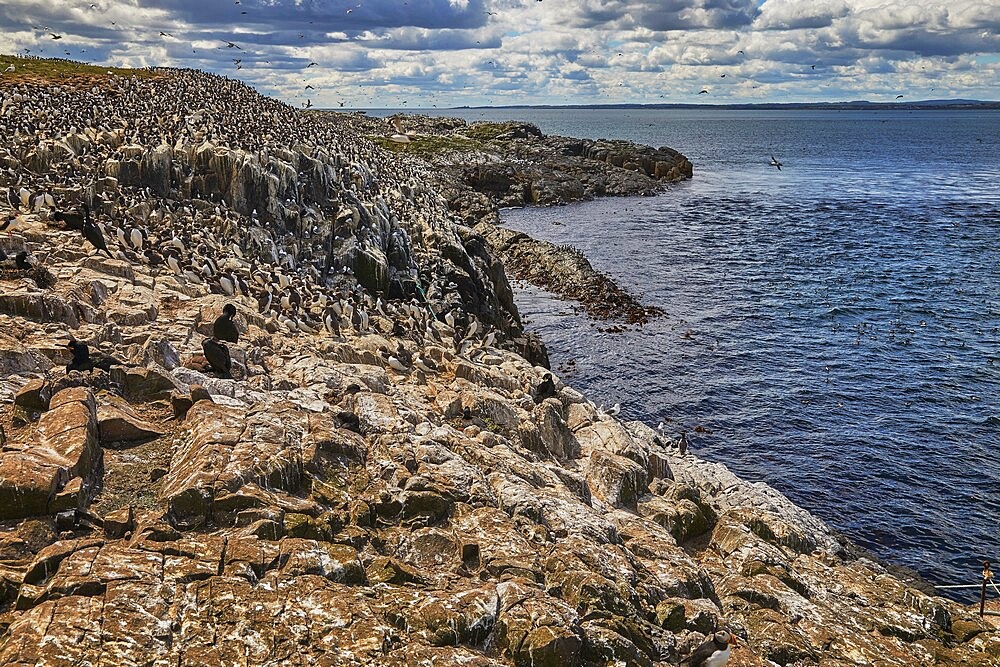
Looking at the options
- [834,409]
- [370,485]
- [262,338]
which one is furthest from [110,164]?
[834,409]

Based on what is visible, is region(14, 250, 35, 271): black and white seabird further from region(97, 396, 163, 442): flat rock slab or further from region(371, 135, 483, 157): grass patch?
region(371, 135, 483, 157): grass patch

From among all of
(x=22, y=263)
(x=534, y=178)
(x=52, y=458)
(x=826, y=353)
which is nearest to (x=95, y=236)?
(x=22, y=263)

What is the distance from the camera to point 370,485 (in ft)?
45.9

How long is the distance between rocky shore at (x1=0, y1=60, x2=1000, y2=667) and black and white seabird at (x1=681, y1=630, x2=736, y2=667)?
0.19 m

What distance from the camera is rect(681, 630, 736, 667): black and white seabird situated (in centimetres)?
1273

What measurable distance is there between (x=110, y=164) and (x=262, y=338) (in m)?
17.4

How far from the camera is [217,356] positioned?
17.6m

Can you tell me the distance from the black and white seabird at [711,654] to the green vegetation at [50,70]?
63.4m

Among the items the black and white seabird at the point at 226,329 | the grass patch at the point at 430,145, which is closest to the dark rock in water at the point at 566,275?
the black and white seabird at the point at 226,329

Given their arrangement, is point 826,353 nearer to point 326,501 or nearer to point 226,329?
point 226,329

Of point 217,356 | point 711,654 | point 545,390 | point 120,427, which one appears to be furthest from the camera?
point 545,390

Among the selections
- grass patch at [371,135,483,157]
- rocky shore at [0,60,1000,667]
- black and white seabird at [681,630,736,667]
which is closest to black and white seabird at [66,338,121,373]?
rocky shore at [0,60,1000,667]

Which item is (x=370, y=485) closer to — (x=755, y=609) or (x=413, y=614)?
(x=413, y=614)

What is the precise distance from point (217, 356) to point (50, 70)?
2546 inches
